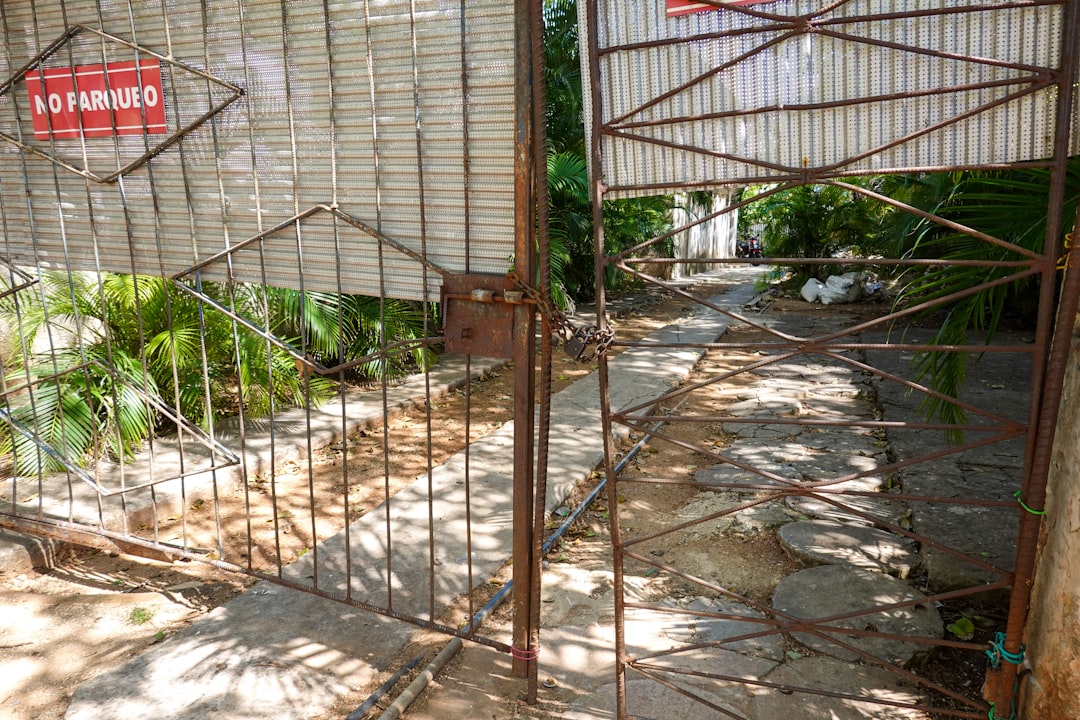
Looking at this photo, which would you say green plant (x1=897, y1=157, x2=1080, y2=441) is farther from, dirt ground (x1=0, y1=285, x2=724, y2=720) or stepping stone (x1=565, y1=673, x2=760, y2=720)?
dirt ground (x1=0, y1=285, x2=724, y2=720)

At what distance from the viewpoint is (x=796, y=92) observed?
6.86 ft

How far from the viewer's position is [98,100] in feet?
10.00

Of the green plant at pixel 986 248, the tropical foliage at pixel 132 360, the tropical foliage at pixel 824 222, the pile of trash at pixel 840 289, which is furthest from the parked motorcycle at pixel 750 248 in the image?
the green plant at pixel 986 248

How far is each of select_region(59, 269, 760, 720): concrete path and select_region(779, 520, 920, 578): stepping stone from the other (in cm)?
131

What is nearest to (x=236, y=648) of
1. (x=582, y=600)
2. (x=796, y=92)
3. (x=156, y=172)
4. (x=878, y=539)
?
(x=582, y=600)

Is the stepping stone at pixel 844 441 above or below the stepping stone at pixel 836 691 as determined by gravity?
below

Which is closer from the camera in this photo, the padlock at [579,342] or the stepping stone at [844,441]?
the padlock at [579,342]

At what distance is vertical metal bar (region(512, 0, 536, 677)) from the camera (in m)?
2.26

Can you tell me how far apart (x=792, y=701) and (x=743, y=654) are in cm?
30

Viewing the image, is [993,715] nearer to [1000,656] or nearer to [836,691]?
[1000,656]

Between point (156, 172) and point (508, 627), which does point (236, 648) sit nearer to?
point (508, 627)

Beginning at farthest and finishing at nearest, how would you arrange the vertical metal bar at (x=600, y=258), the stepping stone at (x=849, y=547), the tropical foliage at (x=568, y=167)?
the tropical foliage at (x=568, y=167)
the stepping stone at (x=849, y=547)
the vertical metal bar at (x=600, y=258)

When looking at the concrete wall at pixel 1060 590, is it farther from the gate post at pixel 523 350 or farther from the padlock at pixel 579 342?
the gate post at pixel 523 350

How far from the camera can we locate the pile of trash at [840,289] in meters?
11.7
